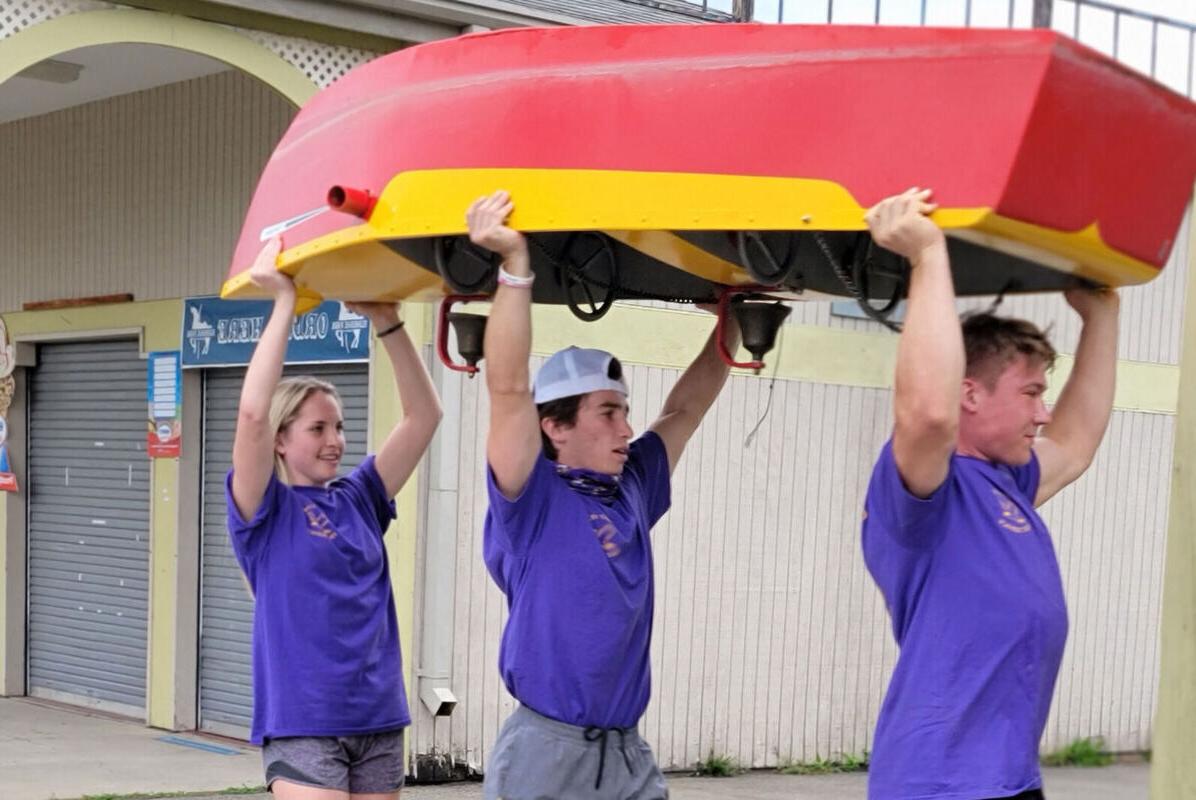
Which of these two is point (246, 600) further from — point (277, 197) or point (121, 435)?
point (277, 197)

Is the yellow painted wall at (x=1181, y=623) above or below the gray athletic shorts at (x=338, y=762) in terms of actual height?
above

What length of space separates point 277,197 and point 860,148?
1.83m

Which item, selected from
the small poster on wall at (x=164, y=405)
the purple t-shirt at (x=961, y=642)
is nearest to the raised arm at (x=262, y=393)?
the purple t-shirt at (x=961, y=642)

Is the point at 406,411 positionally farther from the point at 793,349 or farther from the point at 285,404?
the point at 793,349

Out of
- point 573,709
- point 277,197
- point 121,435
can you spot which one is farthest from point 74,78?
point 573,709

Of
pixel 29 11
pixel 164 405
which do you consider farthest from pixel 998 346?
pixel 164 405

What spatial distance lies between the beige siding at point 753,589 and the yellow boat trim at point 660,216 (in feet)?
15.7

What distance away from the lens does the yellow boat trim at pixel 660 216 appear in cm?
357

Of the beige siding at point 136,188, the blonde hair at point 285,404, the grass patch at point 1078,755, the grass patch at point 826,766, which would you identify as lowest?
the grass patch at point 1078,755

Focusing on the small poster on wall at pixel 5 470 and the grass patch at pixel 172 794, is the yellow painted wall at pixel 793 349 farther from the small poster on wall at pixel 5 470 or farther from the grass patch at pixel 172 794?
the small poster on wall at pixel 5 470

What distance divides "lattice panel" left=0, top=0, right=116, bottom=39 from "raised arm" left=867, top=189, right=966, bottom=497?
5207mm

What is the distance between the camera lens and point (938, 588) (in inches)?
141

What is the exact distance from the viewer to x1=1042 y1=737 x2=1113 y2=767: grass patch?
11734 millimetres

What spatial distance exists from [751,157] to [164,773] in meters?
6.68
